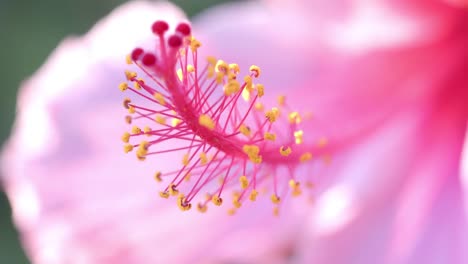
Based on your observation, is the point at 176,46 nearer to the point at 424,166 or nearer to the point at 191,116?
the point at 191,116

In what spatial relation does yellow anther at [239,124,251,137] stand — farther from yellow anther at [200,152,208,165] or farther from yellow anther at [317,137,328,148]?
yellow anther at [317,137,328,148]

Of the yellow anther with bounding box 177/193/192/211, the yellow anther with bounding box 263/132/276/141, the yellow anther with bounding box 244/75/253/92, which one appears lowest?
the yellow anther with bounding box 177/193/192/211

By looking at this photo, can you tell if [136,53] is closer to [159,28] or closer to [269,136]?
[159,28]

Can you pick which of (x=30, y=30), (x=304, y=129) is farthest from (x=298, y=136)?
(x=30, y=30)

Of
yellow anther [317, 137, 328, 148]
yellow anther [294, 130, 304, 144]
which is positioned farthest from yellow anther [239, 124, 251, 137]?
yellow anther [317, 137, 328, 148]

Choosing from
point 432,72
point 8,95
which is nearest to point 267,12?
point 432,72

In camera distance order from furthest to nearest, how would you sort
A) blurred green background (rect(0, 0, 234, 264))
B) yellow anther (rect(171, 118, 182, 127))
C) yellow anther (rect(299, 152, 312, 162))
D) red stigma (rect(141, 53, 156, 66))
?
1. blurred green background (rect(0, 0, 234, 264))
2. yellow anther (rect(299, 152, 312, 162))
3. yellow anther (rect(171, 118, 182, 127))
4. red stigma (rect(141, 53, 156, 66))

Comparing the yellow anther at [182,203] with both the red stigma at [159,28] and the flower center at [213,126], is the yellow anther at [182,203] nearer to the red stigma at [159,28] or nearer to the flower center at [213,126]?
the flower center at [213,126]
